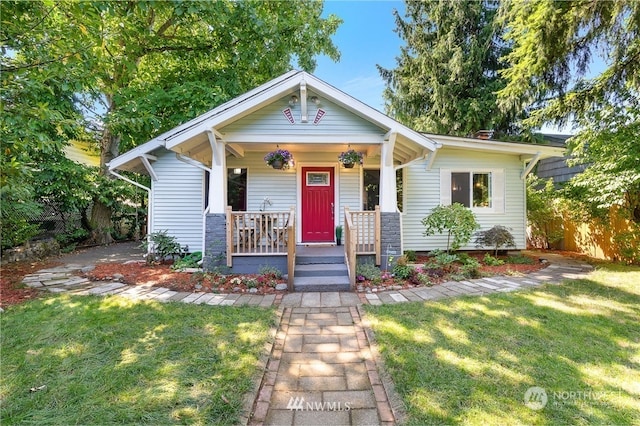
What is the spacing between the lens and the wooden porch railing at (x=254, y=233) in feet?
19.5

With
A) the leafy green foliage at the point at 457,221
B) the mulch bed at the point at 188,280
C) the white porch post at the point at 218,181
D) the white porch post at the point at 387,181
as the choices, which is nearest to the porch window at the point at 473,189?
the leafy green foliage at the point at 457,221

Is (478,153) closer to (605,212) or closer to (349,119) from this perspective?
(605,212)

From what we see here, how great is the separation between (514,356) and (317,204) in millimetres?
5764

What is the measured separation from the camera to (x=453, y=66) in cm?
1148

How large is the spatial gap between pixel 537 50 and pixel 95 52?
26.9 feet

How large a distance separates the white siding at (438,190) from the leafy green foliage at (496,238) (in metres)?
0.32

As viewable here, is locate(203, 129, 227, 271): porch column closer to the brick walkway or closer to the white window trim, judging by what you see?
the brick walkway

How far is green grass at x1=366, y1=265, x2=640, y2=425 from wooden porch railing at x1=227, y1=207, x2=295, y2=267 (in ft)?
8.49

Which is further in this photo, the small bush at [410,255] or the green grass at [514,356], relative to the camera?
the small bush at [410,255]

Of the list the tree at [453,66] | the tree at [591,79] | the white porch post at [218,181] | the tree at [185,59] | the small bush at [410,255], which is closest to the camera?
the tree at [591,79]

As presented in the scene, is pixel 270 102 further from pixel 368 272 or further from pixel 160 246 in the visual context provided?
pixel 160 246

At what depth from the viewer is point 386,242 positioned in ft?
20.1

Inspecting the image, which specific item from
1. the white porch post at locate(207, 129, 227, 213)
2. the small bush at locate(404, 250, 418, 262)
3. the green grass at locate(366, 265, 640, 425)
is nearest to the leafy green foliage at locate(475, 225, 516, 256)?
the small bush at locate(404, 250, 418, 262)

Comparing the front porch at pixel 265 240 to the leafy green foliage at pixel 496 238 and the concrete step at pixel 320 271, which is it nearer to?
the concrete step at pixel 320 271
